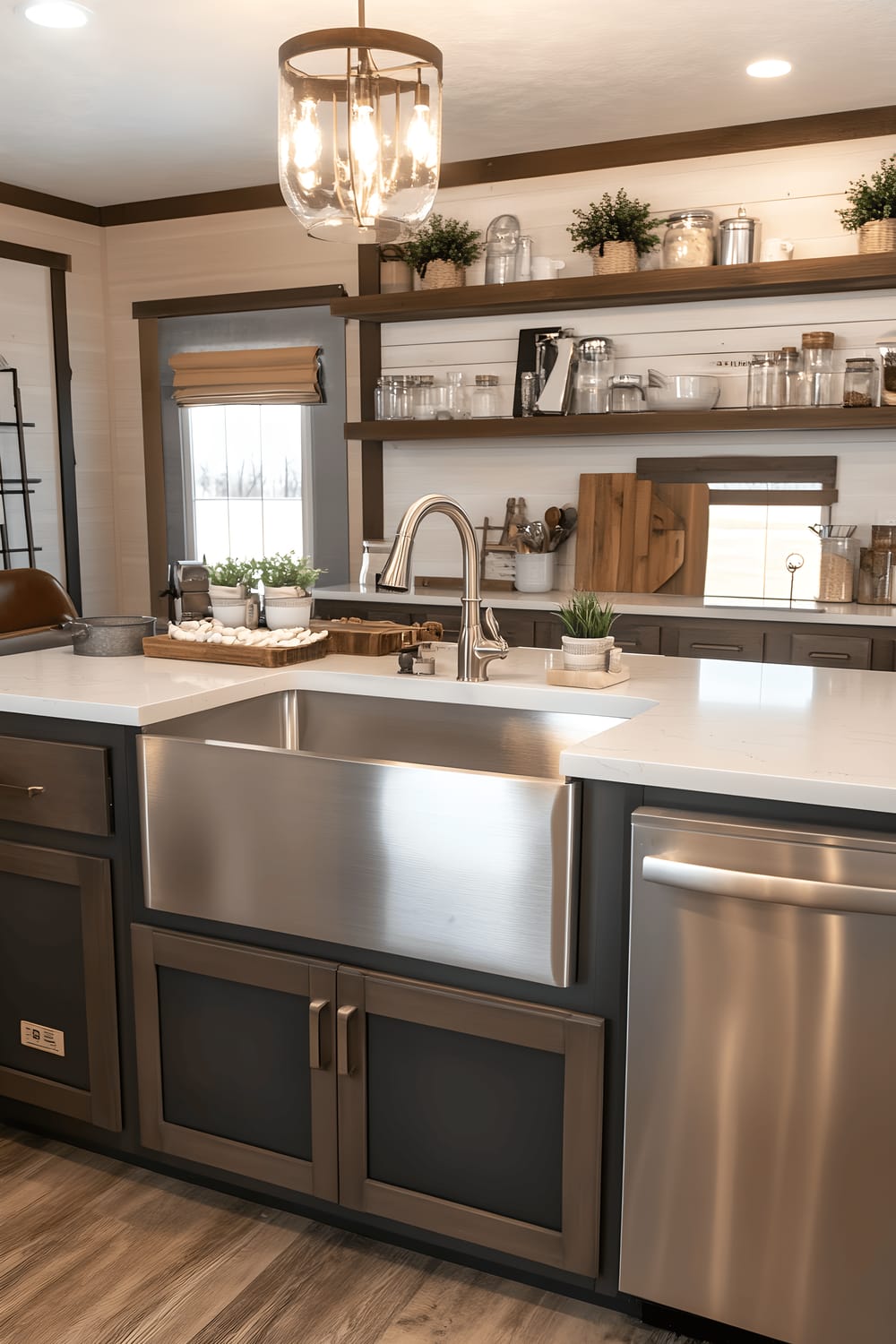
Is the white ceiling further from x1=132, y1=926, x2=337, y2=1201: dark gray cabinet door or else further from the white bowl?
x1=132, y1=926, x2=337, y2=1201: dark gray cabinet door

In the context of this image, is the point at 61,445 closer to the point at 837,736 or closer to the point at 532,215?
the point at 532,215

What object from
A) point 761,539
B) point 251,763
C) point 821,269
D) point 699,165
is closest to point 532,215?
point 699,165

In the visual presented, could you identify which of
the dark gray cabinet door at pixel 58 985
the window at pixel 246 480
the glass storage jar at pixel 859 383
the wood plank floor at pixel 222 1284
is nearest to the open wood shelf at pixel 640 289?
the glass storage jar at pixel 859 383

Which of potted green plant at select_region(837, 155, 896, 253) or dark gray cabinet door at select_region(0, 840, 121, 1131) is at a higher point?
potted green plant at select_region(837, 155, 896, 253)

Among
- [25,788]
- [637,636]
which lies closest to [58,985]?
[25,788]

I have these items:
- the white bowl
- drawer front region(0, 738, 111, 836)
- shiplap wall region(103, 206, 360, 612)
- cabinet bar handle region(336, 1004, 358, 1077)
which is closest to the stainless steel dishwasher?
cabinet bar handle region(336, 1004, 358, 1077)

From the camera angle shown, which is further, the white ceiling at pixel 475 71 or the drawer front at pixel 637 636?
the drawer front at pixel 637 636

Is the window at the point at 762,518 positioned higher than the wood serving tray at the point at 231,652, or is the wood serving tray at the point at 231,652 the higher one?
the window at the point at 762,518

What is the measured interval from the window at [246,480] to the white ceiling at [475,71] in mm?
1172

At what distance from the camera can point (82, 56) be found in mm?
3584

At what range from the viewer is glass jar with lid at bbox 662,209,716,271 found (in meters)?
4.20

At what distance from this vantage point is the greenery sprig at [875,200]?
3.89 metres

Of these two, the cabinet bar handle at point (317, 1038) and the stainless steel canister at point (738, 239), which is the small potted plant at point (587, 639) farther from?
the stainless steel canister at point (738, 239)

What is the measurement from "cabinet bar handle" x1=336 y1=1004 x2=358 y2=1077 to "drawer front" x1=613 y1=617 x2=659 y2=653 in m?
2.30
